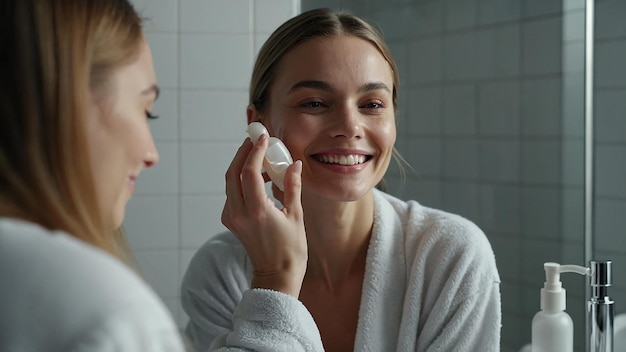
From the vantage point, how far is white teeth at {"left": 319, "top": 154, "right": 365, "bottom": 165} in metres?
1.18

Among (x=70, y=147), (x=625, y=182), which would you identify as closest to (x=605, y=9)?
(x=625, y=182)

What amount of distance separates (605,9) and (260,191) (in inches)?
38.4

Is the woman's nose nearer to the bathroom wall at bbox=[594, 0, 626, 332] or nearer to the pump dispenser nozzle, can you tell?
the pump dispenser nozzle

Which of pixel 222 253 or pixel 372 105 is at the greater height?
pixel 372 105

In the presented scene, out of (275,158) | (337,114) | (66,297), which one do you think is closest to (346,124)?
(337,114)

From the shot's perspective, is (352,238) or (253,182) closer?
(253,182)

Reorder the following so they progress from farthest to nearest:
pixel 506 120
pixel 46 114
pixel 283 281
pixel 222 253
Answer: pixel 506 120, pixel 222 253, pixel 283 281, pixel 46 114

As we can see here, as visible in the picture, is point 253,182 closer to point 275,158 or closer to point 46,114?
point 275,158

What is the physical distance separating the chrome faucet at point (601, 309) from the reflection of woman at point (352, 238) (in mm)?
144

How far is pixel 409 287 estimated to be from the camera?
1.19 metres

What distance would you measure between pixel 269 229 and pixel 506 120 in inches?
31.7

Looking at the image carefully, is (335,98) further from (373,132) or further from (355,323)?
(355,323)

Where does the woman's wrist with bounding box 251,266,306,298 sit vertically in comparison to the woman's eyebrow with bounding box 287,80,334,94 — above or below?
below

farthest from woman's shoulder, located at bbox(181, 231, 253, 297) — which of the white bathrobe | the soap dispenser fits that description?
the white bathrobe
